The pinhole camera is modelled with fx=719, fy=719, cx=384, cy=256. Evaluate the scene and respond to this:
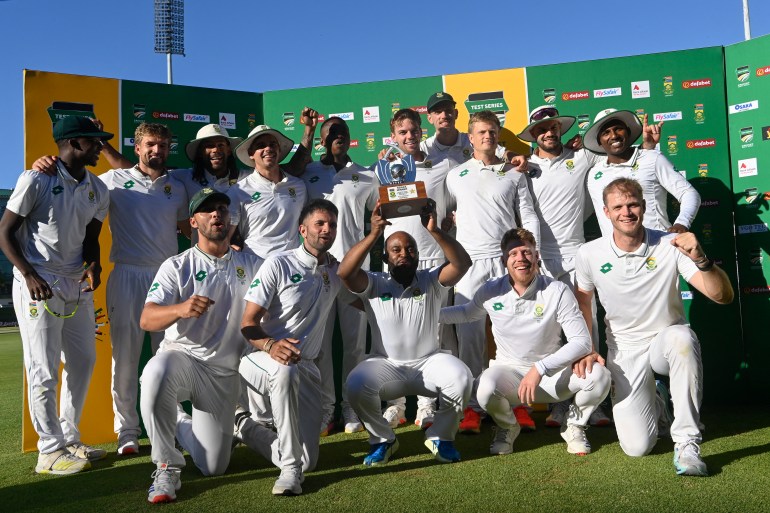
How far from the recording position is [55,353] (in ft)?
15.9

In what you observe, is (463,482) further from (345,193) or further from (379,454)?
(345,193)

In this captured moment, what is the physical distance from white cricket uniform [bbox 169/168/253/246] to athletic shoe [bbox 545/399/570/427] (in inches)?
120

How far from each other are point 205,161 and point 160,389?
2.33 meters

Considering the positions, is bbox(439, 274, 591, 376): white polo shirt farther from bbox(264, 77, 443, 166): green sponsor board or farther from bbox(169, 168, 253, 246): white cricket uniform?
bbox(264, 77, 443, 166): green sponsor board

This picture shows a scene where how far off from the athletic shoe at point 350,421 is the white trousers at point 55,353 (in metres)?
1.97

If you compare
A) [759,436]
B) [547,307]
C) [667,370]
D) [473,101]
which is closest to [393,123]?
[473,101]

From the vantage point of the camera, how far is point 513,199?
5.69m

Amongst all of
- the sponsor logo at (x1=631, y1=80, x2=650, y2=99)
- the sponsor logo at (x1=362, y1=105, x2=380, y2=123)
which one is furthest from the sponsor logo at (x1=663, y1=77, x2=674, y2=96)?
the sponsor logo at (x1=362, y1=105, x2=380, y2=123)

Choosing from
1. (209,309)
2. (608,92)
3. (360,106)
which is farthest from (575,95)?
(209,309)

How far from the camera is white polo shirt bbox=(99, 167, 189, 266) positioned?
5.42 meters

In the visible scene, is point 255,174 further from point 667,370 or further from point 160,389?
point 667,370

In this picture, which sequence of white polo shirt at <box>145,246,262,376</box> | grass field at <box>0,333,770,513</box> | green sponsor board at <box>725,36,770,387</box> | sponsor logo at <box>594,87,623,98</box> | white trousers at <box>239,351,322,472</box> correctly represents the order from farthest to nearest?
sponsor logo at <box>594,87,623,98</box>, green sponsor board at <box>725,36,770,387</box>, white polo shirt at <box>145,246,262,376</box>, white trousers at <box>239,351,322,472</box>, grass field at <box>0,333,770,513</box>

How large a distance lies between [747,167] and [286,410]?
4678 mm

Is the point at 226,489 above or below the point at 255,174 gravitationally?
below
